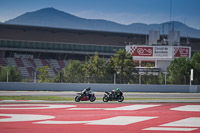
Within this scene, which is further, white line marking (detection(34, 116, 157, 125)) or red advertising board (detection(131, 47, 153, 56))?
red advertising board (detection(131, 47, 153, 56))

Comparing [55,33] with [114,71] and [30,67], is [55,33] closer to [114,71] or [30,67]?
[30,67]

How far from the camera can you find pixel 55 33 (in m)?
86.1

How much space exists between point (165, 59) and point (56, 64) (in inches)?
1007

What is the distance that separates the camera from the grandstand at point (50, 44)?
264 feet

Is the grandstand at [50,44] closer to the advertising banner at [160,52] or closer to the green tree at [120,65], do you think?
the advertising banner at [160,52]

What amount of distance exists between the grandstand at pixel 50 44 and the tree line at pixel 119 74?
20.2 meters

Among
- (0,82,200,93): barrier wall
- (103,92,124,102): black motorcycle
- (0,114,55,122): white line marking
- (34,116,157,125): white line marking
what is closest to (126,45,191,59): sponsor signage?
(0,82,200,93): barrier wall

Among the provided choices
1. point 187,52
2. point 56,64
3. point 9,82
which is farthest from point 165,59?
point 9,82

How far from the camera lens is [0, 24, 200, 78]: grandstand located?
8038 cm

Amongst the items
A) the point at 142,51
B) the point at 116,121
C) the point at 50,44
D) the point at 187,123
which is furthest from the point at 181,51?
the point at 116,121

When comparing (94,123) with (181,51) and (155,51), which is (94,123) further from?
(181,51)

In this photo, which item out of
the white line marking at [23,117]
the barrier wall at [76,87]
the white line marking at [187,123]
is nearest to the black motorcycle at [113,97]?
the white line marking at [23,117]

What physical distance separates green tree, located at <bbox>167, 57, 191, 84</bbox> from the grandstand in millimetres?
24896

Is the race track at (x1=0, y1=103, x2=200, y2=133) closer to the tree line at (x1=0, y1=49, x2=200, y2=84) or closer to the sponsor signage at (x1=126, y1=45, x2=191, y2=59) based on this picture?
the tree line at (x1=0, y1=49, x2=200, y2=84)
